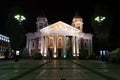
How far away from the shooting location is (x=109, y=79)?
15.5 m

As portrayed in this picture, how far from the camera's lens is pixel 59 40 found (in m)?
103

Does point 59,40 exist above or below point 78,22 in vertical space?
below

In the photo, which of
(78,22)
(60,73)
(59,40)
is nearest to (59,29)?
(59,40)

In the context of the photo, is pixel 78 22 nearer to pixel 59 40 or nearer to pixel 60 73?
pixel 59 40

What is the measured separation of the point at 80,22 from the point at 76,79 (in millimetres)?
95383

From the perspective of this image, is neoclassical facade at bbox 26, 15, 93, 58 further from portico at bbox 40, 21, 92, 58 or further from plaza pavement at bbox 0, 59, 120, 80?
plaza pavement at bbox 0, 59, 120, 80

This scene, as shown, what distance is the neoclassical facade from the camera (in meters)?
99.2

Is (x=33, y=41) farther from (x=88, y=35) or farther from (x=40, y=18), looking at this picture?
(x=88, y=35)

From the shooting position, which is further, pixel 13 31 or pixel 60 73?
pixel 13 31

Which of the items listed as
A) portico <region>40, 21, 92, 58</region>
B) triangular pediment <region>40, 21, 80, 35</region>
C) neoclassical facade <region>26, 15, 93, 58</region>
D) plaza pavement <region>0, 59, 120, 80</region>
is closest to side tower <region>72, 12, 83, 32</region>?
neoclassical facade <region>26, 15, 93, 58</region>

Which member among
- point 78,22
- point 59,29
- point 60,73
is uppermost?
point 78,22

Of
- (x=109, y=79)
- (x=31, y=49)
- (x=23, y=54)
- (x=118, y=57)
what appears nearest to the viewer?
(x=109, y=79)

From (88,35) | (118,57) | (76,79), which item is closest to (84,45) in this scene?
(88,35)

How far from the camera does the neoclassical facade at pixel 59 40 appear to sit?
99188 millimetres
